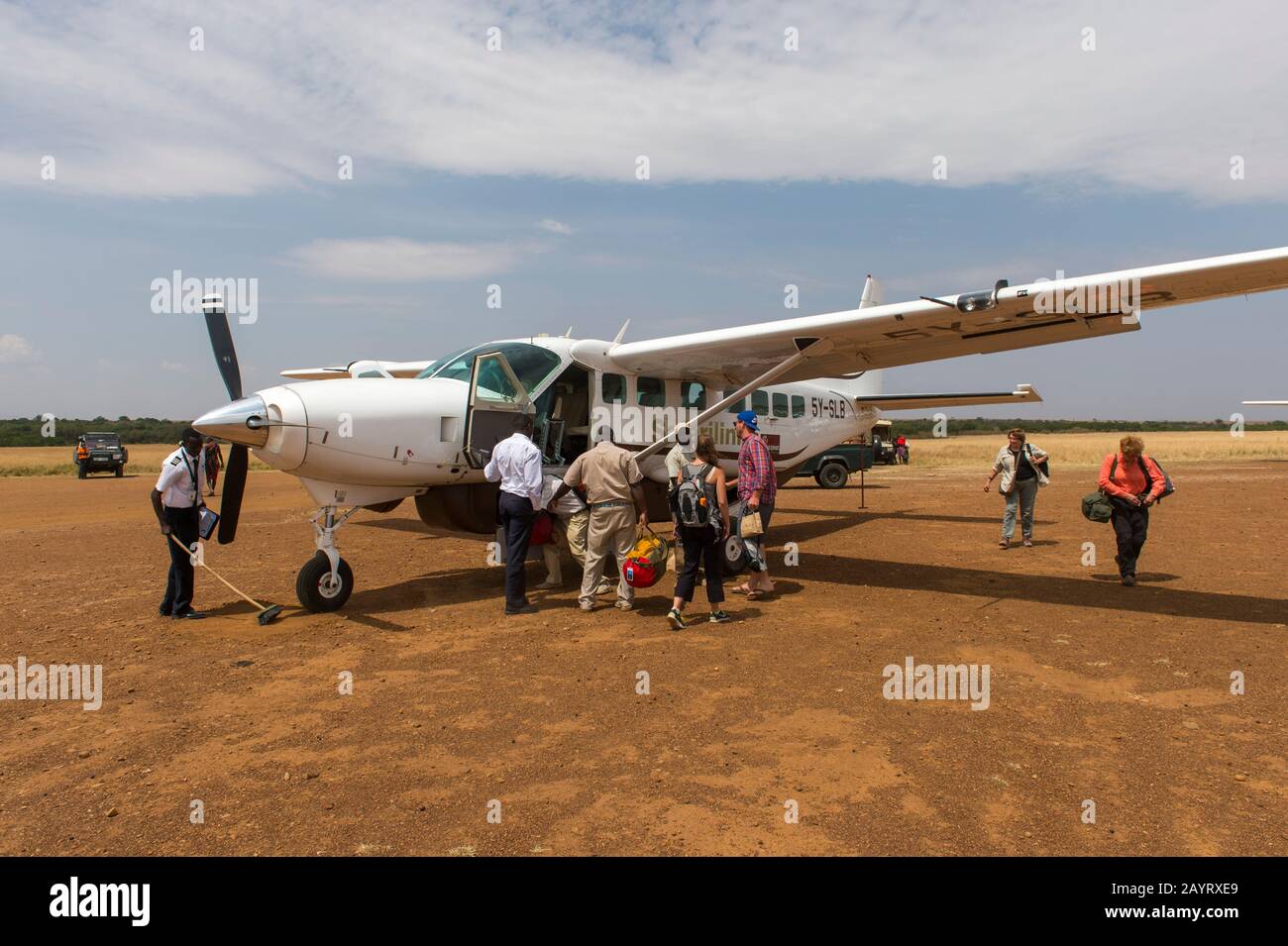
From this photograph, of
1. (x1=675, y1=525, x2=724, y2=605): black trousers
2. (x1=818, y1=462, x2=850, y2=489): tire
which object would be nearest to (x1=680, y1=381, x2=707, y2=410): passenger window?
(x1=675, y1=525, x2=724, y2=605): black trousers

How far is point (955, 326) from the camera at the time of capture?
342 inches

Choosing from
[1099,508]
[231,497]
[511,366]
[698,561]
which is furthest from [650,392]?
[1099,508]

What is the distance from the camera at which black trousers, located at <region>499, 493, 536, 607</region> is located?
8.04 meters

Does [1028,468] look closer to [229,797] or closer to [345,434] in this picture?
[345,434]

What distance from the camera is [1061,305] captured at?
24.7ft

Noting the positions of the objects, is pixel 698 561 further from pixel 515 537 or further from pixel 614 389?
pixel 614 389

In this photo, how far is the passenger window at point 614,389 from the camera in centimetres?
1027

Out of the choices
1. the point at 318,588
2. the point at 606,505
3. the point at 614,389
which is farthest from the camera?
the point at 614,389

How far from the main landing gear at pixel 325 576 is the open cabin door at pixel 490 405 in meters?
1.45

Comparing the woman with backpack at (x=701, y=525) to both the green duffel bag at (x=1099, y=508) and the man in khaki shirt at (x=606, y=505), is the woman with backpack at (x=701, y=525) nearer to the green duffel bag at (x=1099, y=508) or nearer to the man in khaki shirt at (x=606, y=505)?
the man in khaki shirt at (x=606, y=505)

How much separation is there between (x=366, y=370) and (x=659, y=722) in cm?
878

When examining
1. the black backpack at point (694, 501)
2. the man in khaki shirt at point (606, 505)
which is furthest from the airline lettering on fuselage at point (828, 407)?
the black backpack at point (694, 501)
